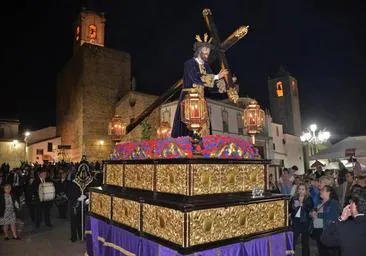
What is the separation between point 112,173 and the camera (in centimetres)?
675

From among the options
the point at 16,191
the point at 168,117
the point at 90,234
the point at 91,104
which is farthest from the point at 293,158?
→ the point at 90,234

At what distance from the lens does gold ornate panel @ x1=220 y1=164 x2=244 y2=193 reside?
4570mm

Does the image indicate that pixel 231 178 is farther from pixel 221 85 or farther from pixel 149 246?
pixel 221 85

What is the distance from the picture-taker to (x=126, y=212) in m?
5.39

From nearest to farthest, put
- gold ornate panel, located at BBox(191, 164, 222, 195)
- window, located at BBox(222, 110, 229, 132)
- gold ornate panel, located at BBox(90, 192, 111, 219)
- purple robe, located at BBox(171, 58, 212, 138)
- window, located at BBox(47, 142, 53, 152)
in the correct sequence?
gold ornate panel, located at BBox(191, 164, 222, 195) → purple robe, located at BBox(171, 58, 212, 138) → gold ornate panel, located at BBox(90, 192, 111, 219) → window, located at BBox(222, 110, 229, 132) → window, located at BBox(47, 142, 53, 152)

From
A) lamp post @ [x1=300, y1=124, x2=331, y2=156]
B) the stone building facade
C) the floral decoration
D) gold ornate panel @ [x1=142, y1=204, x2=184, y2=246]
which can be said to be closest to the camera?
gold ornate panel @ [x1=142, y1=204, x2=184, y2=246]

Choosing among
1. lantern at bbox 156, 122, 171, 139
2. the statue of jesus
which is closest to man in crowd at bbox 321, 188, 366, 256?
the statue of jesus

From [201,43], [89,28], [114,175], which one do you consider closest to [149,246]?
[114,175]

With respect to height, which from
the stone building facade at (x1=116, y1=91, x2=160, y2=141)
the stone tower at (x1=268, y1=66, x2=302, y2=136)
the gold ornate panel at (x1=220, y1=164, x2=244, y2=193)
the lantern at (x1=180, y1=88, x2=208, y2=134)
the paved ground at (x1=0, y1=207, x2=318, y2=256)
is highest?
the stone tower at (x1=268, y1=66, x2=302, y2=136)

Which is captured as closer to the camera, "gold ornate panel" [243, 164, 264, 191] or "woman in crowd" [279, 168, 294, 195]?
"gold ornate panel" [243, 164, 264, 191]

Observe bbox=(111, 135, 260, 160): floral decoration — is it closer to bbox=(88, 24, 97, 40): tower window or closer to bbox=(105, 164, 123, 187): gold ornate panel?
bbox=(105, 164, 123, 187): gold ornate panel

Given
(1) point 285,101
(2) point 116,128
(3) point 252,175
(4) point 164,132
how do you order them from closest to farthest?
(3) point 252,175, (2) point 116,128, (4) point 164,132, (1) point 285,101

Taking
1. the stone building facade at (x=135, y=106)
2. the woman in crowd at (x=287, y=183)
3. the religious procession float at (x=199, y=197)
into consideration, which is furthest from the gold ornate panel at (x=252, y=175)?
the stone building facade at (x=135, y=106)

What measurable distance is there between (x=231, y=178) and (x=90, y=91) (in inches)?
1238
